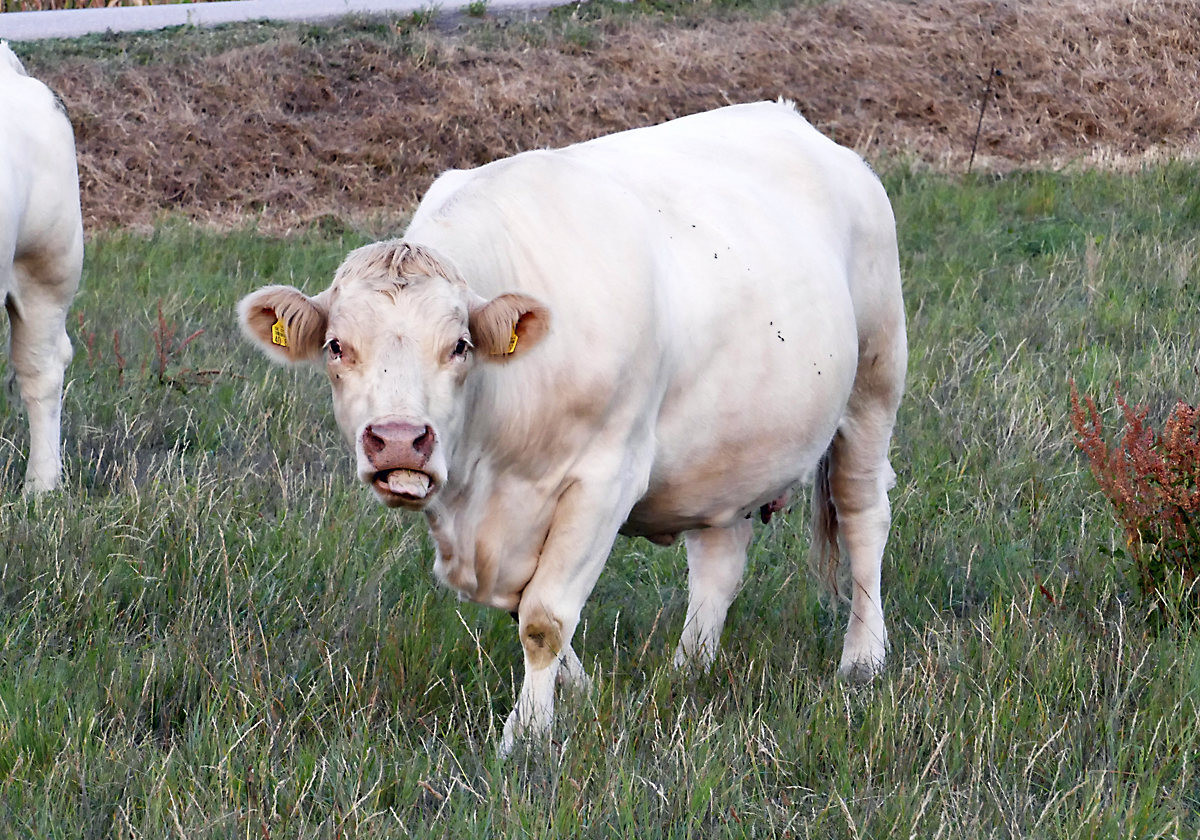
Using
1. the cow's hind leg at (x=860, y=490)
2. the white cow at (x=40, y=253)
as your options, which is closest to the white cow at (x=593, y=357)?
the cow's hind leg at (x=860, y=490)

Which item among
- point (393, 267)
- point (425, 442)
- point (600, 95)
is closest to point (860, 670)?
point (425, 442)

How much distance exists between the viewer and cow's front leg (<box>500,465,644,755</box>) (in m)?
3.63

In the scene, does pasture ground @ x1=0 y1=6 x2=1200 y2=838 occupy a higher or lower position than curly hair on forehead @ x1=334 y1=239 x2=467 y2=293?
lower

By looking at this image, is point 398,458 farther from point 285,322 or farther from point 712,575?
point 712,575

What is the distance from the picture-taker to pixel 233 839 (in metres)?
2.82

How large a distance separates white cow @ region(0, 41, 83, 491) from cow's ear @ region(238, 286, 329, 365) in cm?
252

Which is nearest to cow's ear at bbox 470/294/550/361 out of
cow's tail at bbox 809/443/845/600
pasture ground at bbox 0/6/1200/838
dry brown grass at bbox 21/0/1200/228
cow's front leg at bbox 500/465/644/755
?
cow's front leg at bbox 500/465/644/755

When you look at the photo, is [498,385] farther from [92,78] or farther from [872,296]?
[92,78]

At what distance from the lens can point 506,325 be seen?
10.5ft

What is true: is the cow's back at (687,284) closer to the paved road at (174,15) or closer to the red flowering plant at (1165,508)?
the red flowering plant at (1165,508)

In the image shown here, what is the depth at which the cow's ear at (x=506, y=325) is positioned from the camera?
3207 mm

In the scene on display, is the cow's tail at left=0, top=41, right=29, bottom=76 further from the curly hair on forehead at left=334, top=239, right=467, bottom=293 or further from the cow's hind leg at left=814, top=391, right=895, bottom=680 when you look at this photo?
the cow's hind leg at left=814, top=391, right=895, bottom=680

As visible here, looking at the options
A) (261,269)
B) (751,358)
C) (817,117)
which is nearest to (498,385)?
(751,358)

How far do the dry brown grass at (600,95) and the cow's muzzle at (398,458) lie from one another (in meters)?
9.13
